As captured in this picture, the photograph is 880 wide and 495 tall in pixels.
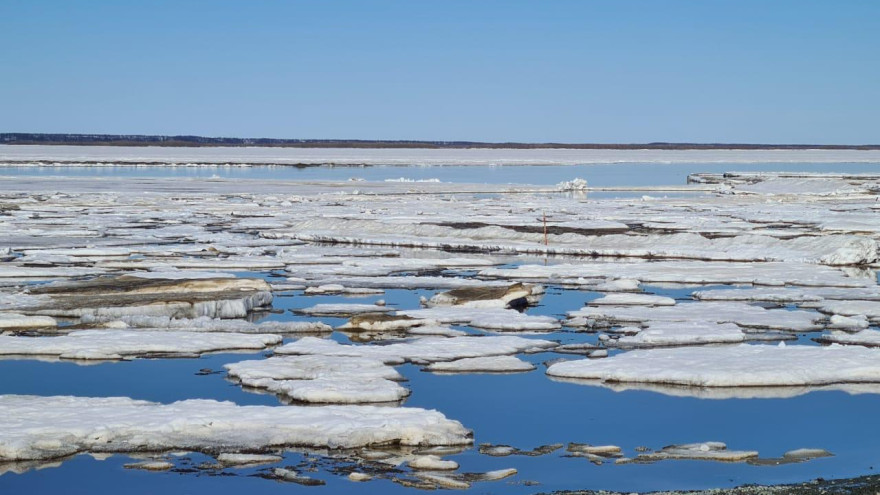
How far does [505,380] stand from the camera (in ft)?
A: 26.6

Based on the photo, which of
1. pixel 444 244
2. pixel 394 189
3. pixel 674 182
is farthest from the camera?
pixel 674 182

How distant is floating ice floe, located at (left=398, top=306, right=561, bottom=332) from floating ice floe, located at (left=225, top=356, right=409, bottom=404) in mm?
1915

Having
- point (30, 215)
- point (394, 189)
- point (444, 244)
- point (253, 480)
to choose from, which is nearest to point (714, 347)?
point (253, 480)

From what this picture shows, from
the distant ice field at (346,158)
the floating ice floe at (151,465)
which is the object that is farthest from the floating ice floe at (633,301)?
the distant ice field at (346,158)

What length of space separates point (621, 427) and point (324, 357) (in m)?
2.45

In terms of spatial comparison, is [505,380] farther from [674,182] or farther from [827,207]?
[674,182]

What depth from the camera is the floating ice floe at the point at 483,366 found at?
27.1 ft

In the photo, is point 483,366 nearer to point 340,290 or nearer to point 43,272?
point 340,290

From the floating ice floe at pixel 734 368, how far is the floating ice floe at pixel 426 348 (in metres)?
0.71

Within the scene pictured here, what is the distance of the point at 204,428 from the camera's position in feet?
21.0

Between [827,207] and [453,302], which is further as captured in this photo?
[827,207]

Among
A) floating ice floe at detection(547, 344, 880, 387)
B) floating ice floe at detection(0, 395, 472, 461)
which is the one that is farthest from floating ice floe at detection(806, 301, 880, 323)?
floating ice floe at detection(0, 395, 472, 461)

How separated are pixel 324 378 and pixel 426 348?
1.40m

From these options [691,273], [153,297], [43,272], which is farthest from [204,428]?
[691,273]
